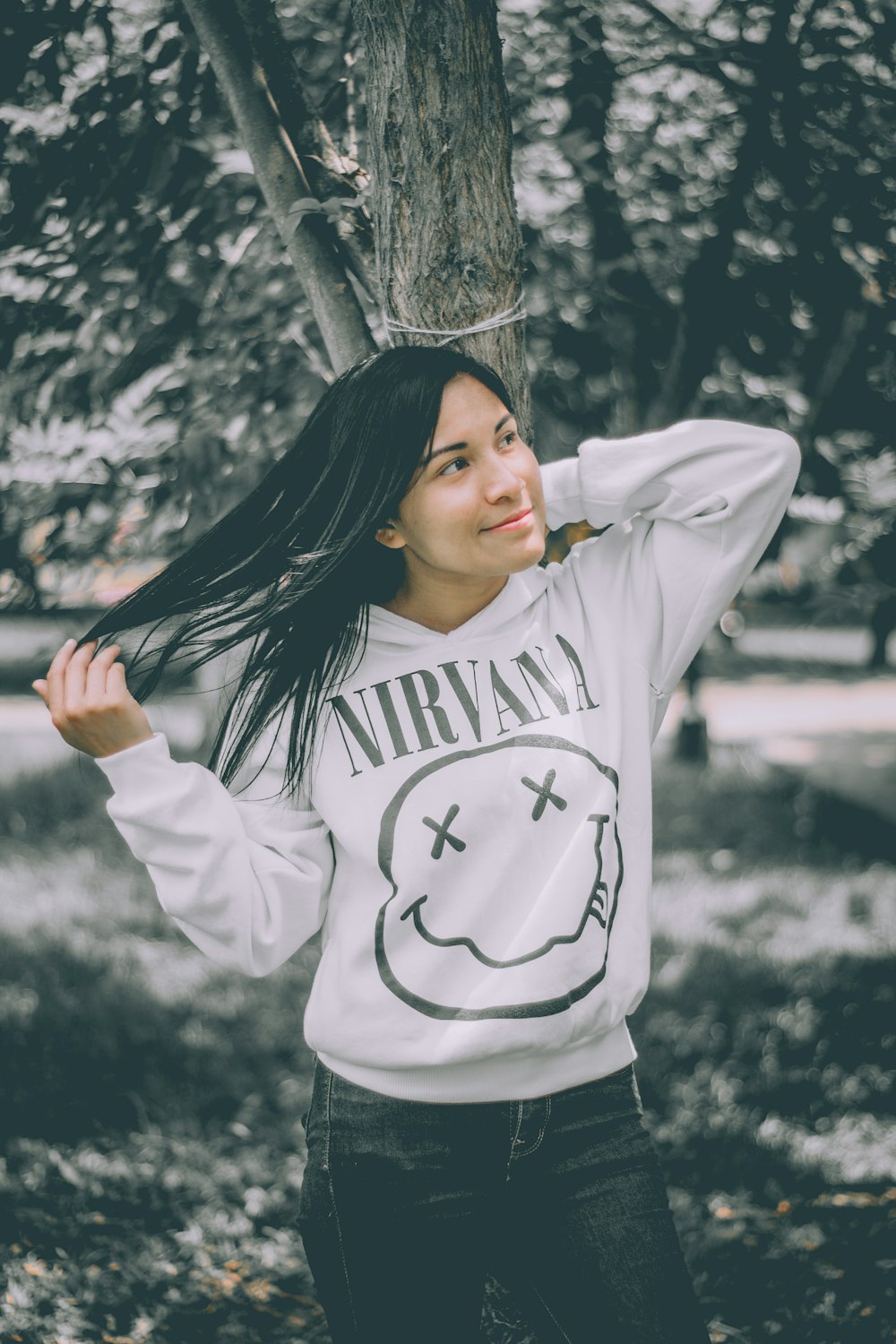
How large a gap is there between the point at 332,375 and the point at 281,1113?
2163 mm

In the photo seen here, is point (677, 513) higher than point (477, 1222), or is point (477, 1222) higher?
point (677, 513)

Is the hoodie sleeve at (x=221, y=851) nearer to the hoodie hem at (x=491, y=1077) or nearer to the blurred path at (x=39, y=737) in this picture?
the hoodie hem at (x=491, y=1077)

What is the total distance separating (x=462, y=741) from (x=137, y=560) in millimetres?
1472

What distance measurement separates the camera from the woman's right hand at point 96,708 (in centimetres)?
137

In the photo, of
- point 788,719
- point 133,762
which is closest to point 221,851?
point 133,762

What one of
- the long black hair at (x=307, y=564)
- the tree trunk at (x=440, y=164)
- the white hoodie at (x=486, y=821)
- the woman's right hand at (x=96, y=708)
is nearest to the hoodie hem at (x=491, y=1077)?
the white hoodie at (x=486, y=821)

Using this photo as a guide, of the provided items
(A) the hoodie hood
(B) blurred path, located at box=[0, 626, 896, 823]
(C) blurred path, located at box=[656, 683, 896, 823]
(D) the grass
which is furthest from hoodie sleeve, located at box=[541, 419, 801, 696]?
(C) blurred path, located at box=[656, 683, 896, 823]

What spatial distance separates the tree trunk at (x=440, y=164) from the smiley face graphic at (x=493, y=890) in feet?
2.26

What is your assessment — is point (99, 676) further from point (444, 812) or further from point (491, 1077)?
point (491, 1077)

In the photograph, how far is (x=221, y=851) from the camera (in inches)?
54.7

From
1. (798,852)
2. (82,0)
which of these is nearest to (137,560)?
(82,0)

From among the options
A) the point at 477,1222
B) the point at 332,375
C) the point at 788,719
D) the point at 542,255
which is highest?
the point at 542,255

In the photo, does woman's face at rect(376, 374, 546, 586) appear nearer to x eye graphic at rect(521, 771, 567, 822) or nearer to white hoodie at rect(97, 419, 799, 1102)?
white hoodie at rect(97, 419, 799, 1102)

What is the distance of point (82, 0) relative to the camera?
7.06ft
